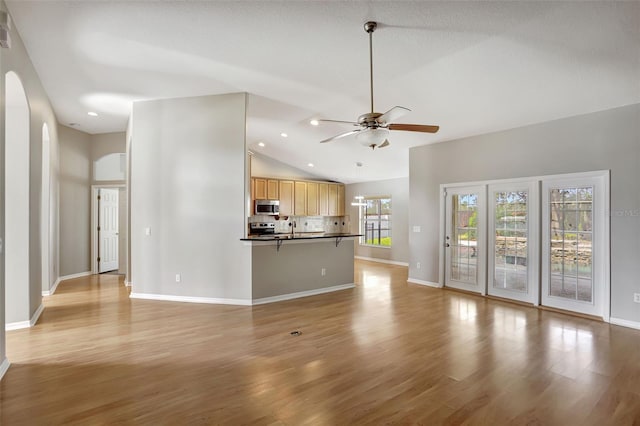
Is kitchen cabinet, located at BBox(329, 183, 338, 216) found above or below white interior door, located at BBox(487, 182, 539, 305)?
above

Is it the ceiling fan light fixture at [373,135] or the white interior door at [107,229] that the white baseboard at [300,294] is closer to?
the ceiling fan light fixture at [373,135]

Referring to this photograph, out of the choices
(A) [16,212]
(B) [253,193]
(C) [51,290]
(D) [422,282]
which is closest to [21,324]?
(A) [16,212]

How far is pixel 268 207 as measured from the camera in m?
8.89

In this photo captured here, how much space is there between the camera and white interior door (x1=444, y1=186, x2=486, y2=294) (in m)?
5.63

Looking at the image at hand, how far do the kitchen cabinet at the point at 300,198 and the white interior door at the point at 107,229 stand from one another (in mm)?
4432

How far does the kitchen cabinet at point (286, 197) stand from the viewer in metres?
9.31

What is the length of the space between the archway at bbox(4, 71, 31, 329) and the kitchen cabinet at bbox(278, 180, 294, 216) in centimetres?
591

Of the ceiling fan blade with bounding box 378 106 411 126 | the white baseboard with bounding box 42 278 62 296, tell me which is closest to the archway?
the white baseboard with bounding box 42 278 62 296

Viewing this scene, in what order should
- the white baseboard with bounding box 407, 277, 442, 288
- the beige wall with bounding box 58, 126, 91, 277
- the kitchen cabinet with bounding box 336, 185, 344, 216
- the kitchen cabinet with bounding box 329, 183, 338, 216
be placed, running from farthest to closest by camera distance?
the kitchen cabinet with bounding box 336, 185, 344, 216, the kitchen cabinet with bounding box 329, 183, 338, 216, the beige wall with bounding box 58, 126, 91, 277, the white baseboard with bounding box 407, 277, 442, 288

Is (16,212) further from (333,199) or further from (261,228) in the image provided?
(333,199)

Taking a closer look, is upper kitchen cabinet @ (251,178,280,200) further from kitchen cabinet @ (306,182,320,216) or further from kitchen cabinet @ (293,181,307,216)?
kitchen cabinet @ (306,182,320,216)

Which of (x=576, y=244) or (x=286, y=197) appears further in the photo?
(x=286, y=197)

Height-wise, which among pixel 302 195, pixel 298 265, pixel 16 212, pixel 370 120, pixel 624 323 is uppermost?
pixel 370 120

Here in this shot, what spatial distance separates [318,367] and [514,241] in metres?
3.91
